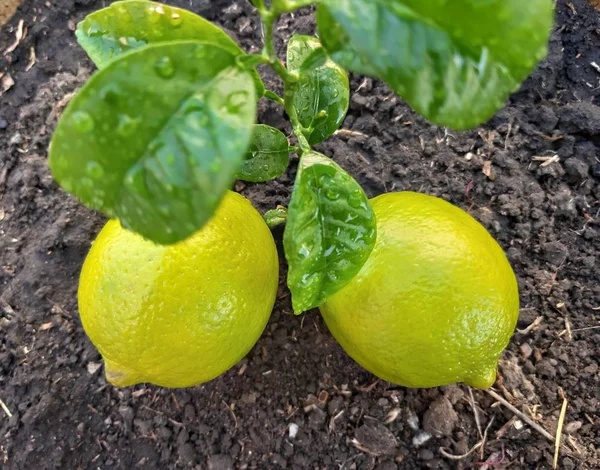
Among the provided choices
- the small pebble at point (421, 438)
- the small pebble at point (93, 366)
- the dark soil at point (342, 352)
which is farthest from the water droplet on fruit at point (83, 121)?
the small pebble at point (421, 438)

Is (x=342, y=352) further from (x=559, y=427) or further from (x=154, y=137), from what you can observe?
(x=154, y=137)

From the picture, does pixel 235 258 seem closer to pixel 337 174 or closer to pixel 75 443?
pixel 337 174

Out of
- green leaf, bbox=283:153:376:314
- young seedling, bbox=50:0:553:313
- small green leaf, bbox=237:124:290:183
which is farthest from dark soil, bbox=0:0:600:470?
young seedling, bbox=50:0:553:313

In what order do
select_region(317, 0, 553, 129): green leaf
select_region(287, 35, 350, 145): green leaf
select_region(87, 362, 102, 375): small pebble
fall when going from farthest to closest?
select_region(87, 362, 102, 375): small pebble → select_region(287, 35, 350, 145): green leaf → select_region(317, 0, 553, 129): green leaf

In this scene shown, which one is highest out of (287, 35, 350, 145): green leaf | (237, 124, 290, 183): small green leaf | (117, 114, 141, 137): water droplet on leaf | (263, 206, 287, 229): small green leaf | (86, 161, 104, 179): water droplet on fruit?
(117, 114, 141, 137): water droplet on leaf

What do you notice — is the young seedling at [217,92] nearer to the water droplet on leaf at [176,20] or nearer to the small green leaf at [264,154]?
the water droplet on leaf at [176,20]

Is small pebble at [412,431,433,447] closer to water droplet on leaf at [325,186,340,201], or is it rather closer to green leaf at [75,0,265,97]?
water droplet on leaf at [325,186,340,201]
